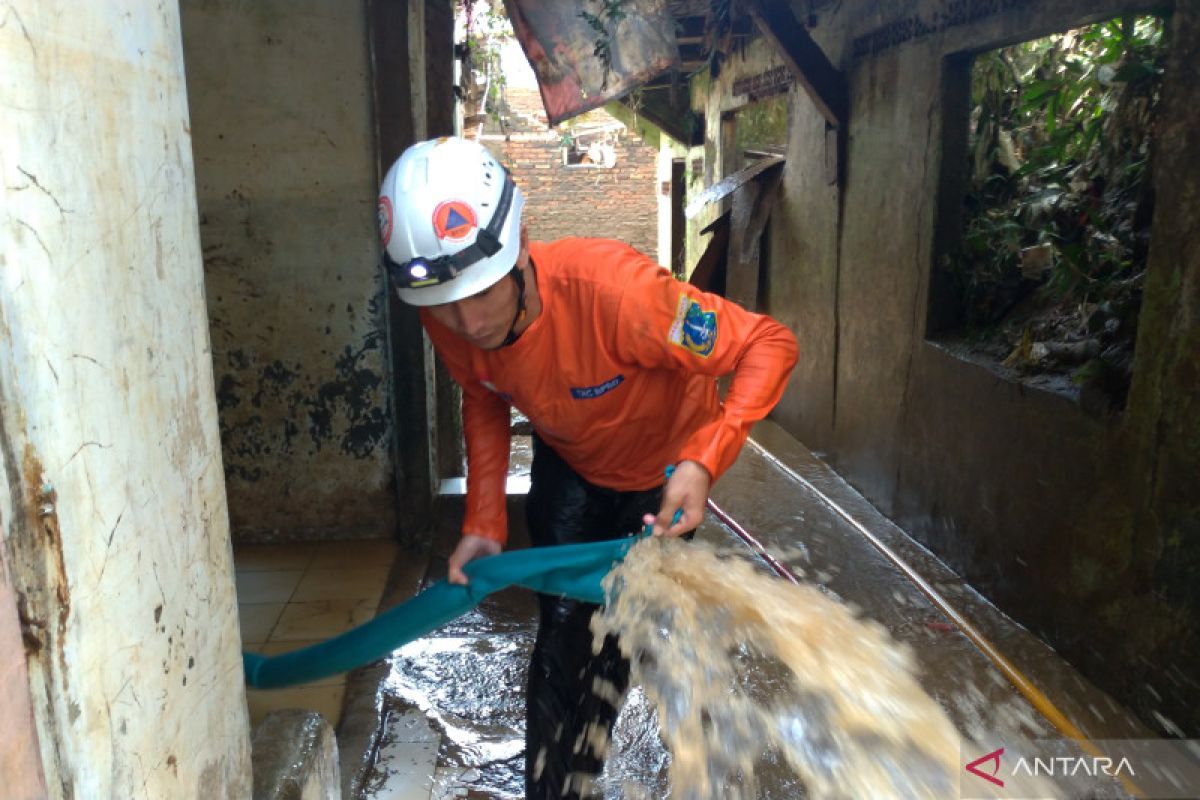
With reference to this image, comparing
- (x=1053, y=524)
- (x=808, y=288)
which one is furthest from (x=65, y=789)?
(x=808, y=288)

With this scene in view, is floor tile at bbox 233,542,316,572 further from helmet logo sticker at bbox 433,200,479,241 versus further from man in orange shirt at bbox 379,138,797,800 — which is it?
helmet logo sticker at bbox 433,200,479,241

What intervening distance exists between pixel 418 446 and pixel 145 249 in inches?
121

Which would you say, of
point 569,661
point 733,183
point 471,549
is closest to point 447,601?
point 471,549

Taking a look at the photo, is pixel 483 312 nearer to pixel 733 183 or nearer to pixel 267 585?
pixel 267 585

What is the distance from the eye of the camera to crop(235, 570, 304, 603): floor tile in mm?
3761

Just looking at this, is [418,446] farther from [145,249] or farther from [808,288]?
[808,288]

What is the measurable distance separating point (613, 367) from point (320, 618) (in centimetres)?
197

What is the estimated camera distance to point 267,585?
387 cm

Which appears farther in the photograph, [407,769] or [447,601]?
[407,769]

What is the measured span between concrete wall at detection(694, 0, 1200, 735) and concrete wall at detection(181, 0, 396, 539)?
2944 mm

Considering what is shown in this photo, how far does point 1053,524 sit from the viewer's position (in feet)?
12.4

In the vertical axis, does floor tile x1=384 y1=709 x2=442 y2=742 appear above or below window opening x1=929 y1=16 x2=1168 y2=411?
below

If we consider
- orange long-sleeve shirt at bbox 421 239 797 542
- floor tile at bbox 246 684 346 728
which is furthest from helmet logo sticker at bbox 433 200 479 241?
floor tile at bbox 246 684 346 728

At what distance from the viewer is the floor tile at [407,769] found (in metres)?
2.70
